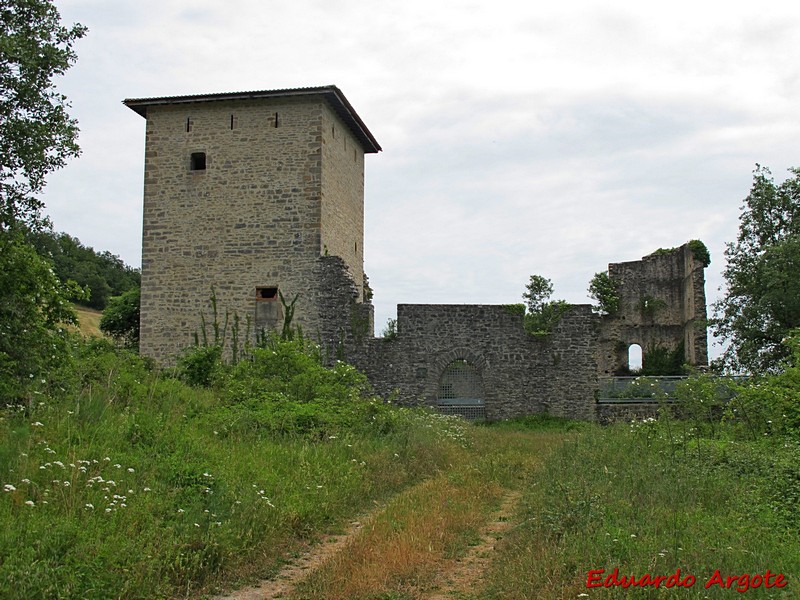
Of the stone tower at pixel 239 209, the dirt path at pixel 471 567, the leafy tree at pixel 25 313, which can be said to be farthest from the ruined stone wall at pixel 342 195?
the dirt path at pixel 471 567

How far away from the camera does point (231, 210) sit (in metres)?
21.0

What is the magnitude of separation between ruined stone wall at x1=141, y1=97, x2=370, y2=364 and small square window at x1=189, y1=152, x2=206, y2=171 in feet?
0.25

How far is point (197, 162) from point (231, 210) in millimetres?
1833

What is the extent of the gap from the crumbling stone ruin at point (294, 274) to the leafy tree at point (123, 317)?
539 centimetres

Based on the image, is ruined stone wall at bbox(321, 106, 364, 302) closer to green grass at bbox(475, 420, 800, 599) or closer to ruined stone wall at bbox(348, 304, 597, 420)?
ruined stone wall at bbox(348, 304, 597, 420)

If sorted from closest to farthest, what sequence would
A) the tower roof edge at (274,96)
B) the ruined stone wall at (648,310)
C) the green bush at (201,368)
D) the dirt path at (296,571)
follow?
the dirt path at (296,571) → the green bush at (201,368) → the tower roof edge at (274,96) → the ruined stone wall at (648,310)

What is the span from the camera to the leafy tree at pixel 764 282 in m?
23.5

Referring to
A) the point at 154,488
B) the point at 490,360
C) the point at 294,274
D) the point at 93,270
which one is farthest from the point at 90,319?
the point at 154,488

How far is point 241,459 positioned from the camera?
8.78 metres

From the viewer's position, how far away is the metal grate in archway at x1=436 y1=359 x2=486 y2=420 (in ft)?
68.8

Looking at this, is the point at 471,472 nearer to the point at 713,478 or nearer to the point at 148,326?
the point at 713,478

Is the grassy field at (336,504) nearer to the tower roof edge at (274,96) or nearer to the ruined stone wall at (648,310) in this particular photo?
the tower roof edge at (274,96)

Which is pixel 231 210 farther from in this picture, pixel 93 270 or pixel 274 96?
pixel 93 270

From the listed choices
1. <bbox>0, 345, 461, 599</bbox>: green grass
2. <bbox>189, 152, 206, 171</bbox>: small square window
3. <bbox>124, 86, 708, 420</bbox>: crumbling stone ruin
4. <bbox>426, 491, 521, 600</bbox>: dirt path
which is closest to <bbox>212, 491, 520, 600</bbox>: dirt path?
<bbox>426, 491, 521, 600</bbox>: dirt path
